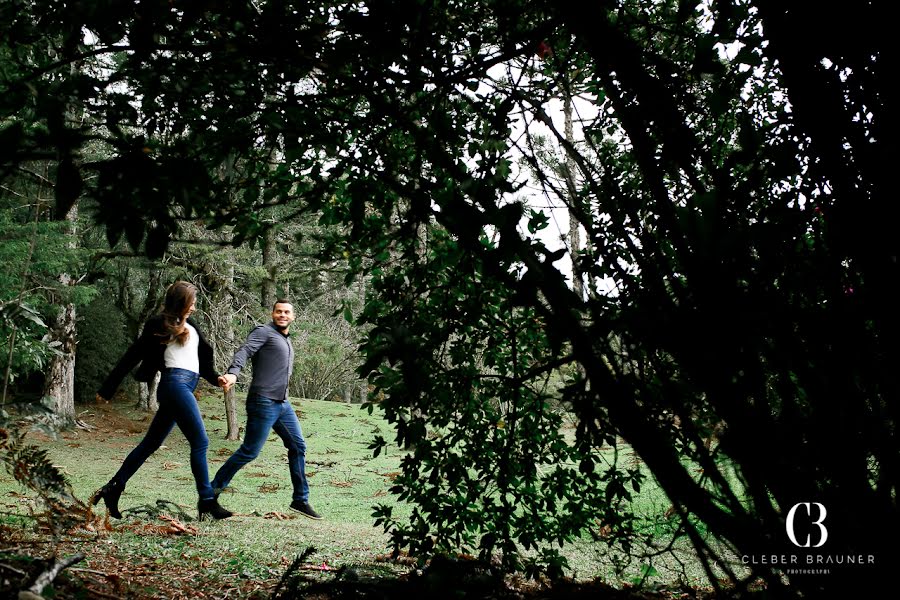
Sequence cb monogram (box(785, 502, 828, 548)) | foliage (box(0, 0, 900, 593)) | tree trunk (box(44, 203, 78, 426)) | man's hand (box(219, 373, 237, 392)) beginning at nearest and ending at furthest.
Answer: foliage (box(0, 0, 900, 593)), cb monogram (box(785, 502, 828, 548)), man's hand (box(219, 373, 237, 392)), tree trunk (box(44, 203, 78, 426))

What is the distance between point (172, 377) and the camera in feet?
18.1

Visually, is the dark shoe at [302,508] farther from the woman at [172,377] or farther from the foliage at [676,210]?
the foliage at [676,210]

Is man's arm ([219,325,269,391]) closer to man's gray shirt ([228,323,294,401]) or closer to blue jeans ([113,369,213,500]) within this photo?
man's gray shirt ([228,323,294,401])

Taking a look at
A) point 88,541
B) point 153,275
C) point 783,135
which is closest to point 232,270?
point 153,275

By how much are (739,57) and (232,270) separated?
14540mm

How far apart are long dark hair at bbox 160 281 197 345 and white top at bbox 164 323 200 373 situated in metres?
0.05

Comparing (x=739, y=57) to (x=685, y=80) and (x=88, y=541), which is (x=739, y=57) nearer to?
(x=685, y=80)

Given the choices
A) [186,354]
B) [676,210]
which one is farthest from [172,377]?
[676,210]

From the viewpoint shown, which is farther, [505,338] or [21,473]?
[505,338]

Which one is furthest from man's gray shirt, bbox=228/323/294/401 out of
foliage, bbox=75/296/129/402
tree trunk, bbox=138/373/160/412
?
foliage, bbox=75/296/129/402

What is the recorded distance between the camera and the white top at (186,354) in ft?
18.2

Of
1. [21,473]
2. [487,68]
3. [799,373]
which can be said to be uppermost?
[487,68]

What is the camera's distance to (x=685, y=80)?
2.62 meters

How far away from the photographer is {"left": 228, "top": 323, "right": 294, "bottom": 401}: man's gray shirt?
20.7ft
